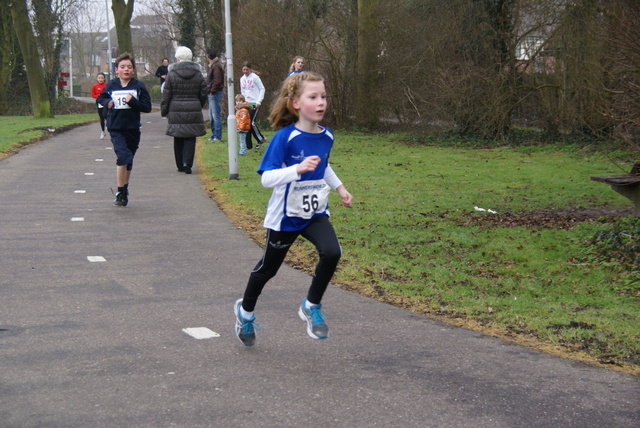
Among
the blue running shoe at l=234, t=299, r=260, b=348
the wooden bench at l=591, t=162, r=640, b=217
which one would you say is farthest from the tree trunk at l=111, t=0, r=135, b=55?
the blue running shoe at l=234, t=299, r=260, b=348

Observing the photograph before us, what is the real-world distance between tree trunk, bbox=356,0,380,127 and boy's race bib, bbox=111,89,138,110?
16.0 metres

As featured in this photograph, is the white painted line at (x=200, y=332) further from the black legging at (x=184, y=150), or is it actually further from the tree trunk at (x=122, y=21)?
the tree trunk at (x=122, y=21)

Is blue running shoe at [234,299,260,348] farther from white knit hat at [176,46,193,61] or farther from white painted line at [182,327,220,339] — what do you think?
white knit hat at [176,46,193,61]

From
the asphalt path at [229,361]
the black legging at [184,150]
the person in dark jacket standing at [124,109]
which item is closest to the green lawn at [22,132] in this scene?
the black legging at [184,150]

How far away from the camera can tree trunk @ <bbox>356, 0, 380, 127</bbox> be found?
25641mm

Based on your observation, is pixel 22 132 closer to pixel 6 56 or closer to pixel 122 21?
pixel 122 21

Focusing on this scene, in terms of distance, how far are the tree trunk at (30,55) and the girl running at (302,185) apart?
2662 cm

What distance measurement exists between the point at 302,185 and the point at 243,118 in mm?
12832

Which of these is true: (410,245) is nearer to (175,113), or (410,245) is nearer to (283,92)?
(283,92)

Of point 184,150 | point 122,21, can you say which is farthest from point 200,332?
point 122,21

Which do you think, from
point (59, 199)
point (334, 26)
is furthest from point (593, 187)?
point (334, 26)

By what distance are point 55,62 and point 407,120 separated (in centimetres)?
2229

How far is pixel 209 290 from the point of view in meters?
6.77

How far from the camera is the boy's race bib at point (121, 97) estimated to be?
421 inches
